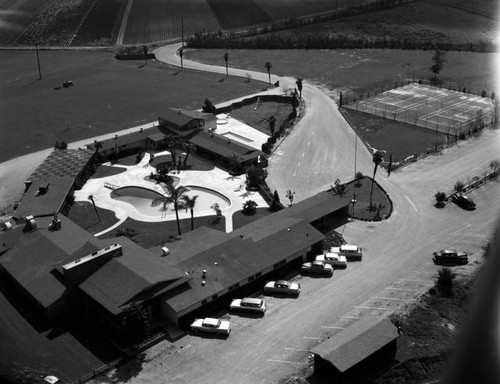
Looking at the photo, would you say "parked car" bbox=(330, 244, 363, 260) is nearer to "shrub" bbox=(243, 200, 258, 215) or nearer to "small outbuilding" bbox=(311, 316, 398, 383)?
"shrub" bbox=(243, 200, 258, 215)

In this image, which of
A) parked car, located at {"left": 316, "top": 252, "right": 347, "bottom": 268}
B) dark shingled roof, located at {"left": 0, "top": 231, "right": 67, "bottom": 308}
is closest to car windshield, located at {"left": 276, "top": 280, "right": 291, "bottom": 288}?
parked car, located at {"left": 316, "top": 252, "right": 347, "bottom": 268}

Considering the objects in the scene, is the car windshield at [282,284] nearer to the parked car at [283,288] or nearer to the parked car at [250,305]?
the parked car at [283,288]

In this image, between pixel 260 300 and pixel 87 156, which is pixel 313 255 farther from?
pixel 87 156

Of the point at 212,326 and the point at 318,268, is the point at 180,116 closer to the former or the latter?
the point at 318,268

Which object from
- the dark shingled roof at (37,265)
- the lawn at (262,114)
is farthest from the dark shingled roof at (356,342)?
the lawn at (262,114)

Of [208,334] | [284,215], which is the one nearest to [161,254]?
[208,334]

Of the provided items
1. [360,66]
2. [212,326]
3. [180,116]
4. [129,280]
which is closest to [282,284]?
[212,326]
